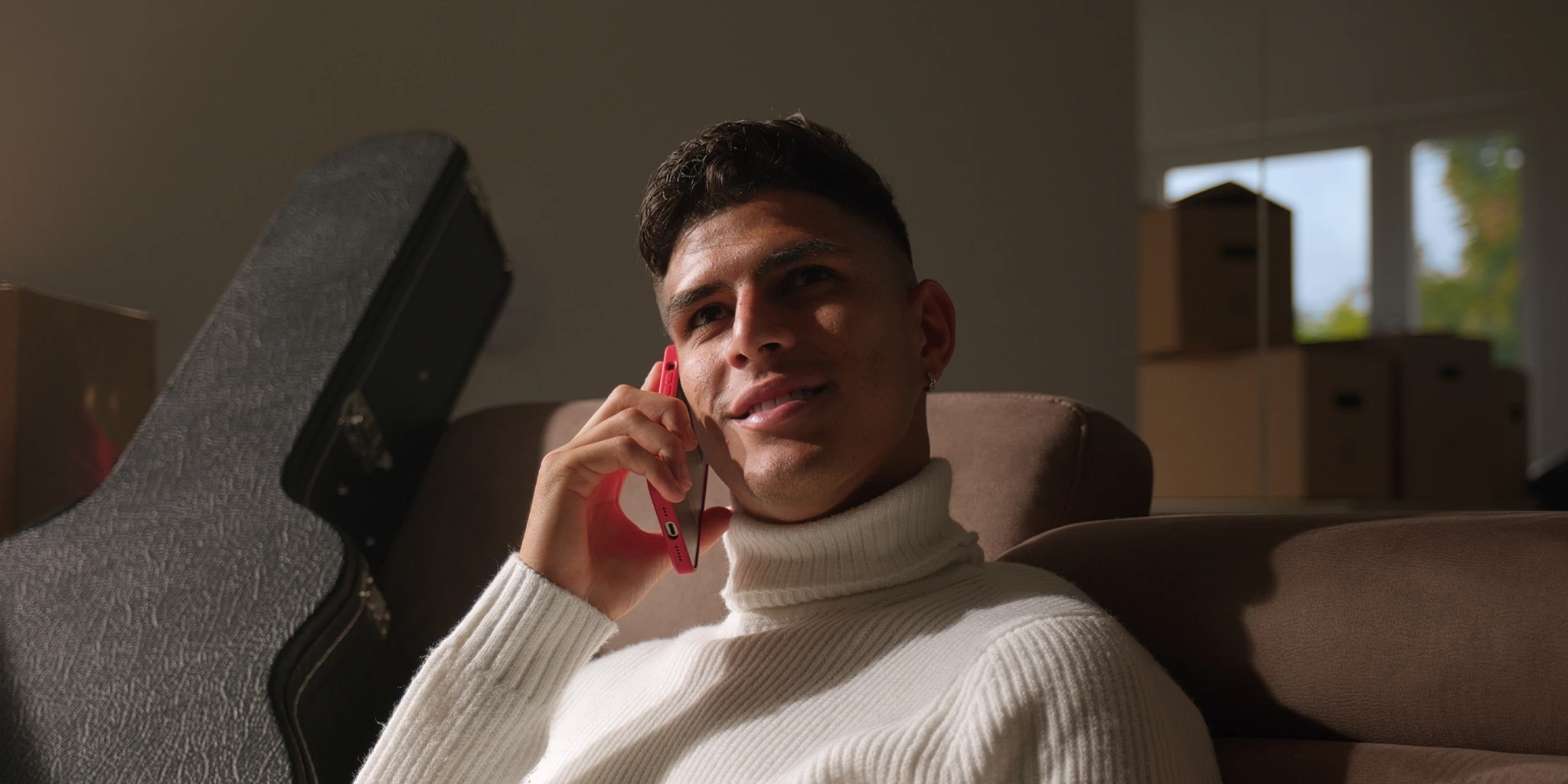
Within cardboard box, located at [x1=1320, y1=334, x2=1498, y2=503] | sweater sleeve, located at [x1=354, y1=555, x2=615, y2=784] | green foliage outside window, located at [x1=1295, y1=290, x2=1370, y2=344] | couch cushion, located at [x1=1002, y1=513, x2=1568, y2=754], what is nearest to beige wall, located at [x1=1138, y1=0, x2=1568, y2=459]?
green foliage outside window, located at [x1=1295, y1=290, x2=1370, y2=344]

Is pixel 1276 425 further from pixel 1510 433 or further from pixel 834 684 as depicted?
pixel 834 684

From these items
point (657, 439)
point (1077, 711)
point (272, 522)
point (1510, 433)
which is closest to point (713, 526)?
point (657, 439)

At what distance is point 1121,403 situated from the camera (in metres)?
3.31

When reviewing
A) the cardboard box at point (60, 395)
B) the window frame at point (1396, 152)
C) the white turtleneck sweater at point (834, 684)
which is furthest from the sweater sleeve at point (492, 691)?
the window frame at point (1396, 152)

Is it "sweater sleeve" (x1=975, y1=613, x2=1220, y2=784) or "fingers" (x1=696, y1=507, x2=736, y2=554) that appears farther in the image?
"fingers" (x1=696, y1=507, x2=736, y2=554)

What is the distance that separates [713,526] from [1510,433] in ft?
11.9

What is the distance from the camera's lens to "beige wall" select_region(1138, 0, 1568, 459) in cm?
419

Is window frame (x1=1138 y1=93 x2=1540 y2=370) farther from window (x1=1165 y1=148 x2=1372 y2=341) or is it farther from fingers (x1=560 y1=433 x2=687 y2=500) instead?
fingers (x1=560 y1=433 x2=687 y2=500)

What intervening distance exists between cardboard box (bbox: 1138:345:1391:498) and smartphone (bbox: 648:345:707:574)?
259 centimetres

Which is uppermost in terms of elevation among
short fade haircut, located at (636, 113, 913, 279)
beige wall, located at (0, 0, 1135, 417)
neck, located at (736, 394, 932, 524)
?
beige wall, located at (0, 0, 1135, 417)

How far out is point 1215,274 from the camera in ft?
12.5

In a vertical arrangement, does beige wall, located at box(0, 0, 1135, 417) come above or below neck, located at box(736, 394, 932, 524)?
above

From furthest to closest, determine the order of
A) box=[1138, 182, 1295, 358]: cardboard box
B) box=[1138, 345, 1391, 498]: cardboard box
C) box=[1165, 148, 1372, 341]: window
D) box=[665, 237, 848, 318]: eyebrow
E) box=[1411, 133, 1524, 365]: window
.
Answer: box=[1165, 148, 1372, 341]: window, box=[1411, 133, 1524, 365]: window, box=[1138, 182, 1295, 358]: cardboard box, box=[1138, 345, 1391, 498]: cardboard box, box=[665, 237, 848, 318]: eyebrow

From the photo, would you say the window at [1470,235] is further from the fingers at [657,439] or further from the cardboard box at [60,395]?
the cardboard box at [60,395]
